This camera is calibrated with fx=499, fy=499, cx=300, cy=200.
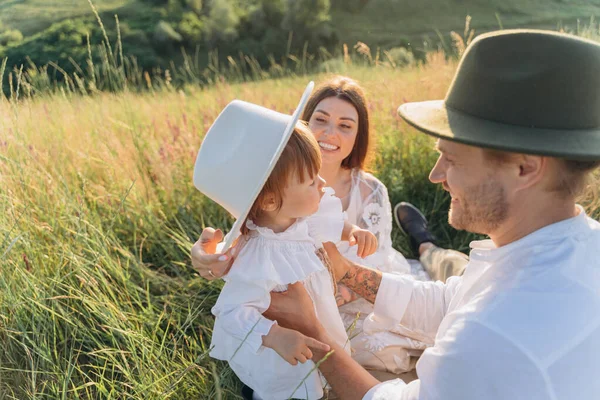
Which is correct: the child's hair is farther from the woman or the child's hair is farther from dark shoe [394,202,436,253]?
dark shoe [394,202,436,253]

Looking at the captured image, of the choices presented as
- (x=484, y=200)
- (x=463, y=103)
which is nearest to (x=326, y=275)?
(x=484, y=200)

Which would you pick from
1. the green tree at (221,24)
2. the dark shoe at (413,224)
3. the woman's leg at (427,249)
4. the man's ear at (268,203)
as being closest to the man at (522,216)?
the man's ear at (268,203)

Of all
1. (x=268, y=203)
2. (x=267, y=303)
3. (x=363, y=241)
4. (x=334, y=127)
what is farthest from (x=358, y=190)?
(x=267, y=303)

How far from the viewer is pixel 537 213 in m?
1.64

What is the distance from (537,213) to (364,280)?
112cm

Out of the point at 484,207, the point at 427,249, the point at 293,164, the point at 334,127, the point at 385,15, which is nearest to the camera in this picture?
the point at 484,207

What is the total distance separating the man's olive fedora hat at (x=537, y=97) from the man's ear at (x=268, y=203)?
0.79 m

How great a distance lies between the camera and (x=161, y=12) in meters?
31.1

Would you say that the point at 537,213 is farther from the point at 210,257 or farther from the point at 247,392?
the point at 247,392

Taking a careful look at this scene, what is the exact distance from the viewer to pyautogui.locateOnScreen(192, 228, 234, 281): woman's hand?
2.14 meters

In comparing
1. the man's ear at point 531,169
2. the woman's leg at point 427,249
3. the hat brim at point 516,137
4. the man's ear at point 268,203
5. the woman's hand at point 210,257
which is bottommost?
the woman's leg at point 427,249

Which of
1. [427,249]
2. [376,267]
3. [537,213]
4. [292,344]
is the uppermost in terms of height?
[537,213]

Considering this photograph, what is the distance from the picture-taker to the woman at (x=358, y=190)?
9.14ft

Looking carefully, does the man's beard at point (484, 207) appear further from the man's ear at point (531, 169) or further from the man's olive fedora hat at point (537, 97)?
the man's olive fedora hat at point (537, 97)
